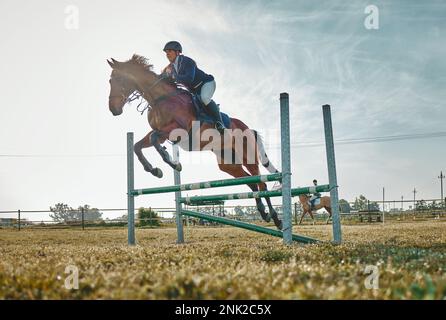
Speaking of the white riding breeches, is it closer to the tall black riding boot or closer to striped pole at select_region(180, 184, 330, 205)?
the tall black riding boot

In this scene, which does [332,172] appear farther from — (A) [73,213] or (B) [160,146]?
(A) [73,213]

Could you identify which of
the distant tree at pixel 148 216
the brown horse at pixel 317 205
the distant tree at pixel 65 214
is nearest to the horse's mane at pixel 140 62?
the distant tree at pixel 65 214

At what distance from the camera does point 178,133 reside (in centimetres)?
652

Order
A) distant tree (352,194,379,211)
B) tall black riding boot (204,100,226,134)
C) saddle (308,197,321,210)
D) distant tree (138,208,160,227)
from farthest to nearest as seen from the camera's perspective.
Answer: distant tree (352,194,379,211) → distant tree (138,208,160,227) → saddle (308,197,321,210) → tall black riding boot (204,100,226,134)

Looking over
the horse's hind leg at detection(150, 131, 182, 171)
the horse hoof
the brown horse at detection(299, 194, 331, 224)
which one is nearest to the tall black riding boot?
the horse's hind leg at detection(150, 131, 182, 171)

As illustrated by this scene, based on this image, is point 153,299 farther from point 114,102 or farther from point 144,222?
point 144,222

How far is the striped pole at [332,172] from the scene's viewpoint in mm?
5680

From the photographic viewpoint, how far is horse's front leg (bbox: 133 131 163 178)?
670 centimetres

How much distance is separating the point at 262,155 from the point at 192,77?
215 centimetres

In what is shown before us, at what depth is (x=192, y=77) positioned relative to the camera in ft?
21.8

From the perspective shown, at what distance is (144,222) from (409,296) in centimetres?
2493

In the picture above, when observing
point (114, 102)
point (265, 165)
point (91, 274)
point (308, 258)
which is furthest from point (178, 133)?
point (91, 274)

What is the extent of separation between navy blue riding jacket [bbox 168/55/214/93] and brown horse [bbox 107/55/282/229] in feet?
0.57

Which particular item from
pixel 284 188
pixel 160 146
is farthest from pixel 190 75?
pixel 284 188
